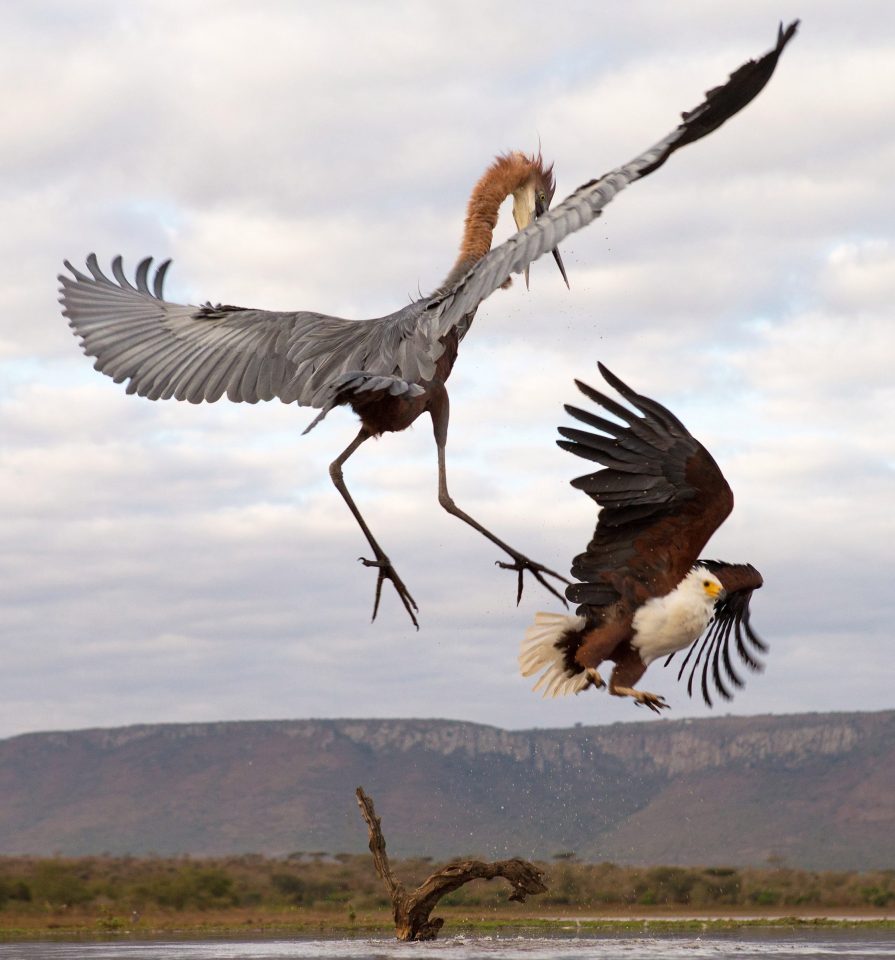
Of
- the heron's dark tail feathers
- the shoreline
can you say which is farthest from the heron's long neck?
the shoreline

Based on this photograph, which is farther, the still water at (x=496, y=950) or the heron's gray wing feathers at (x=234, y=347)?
the still water at (x=496, y=950)

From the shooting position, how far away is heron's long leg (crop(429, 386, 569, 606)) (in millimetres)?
11742

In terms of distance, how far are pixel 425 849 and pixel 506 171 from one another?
5594 cm

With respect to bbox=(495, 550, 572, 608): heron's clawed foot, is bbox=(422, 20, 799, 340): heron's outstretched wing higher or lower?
higher

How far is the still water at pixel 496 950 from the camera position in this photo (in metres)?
13.1

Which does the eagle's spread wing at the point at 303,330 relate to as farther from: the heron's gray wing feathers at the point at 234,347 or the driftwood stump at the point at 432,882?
the driftwood stump at the point at 432,882

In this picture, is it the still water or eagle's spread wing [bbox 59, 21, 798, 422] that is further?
the still water

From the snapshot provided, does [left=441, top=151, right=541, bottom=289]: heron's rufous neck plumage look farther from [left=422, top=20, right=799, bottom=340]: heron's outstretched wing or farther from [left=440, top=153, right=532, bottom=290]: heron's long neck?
[left=422, top=20, right=799, bottom=340]: heron's outstretched wing

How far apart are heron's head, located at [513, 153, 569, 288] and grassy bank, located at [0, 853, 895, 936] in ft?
54.0

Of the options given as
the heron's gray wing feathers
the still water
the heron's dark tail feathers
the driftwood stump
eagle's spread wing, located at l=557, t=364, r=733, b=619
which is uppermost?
the heron's dark tail feathers

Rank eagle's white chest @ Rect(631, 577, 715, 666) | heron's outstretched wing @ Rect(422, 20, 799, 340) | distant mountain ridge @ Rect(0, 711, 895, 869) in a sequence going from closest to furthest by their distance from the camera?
1. heron's outstretched wing @ Rect(422, 20, 799, 340)
2. eagle's white chest @ Rect(631, 577, 715, 666)
3. distant mountain ridge @ Rect(0, 711, 895, 869)

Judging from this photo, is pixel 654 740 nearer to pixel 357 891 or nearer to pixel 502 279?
pixel 357 891

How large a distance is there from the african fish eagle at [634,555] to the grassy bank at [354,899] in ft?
50.2

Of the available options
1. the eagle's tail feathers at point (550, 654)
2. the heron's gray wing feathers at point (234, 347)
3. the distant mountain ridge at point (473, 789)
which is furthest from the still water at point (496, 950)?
the distant mountain ridge at point (473, 789)
